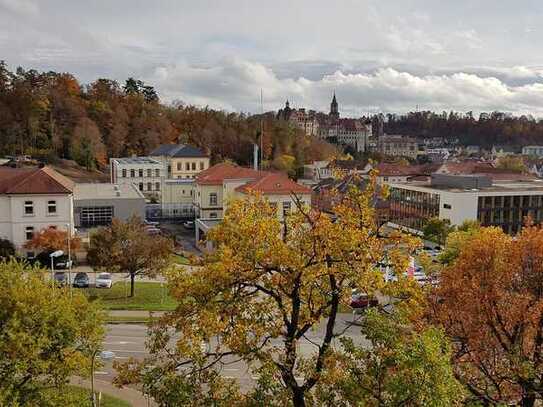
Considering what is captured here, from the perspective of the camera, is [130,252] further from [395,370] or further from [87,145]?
[87,145]

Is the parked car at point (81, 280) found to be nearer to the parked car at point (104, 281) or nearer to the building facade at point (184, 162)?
the parked car at point (104, 281)

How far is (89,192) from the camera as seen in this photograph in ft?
166

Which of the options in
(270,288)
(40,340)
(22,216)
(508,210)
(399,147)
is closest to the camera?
(270,288)

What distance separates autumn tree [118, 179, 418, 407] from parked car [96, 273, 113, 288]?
2254 cm

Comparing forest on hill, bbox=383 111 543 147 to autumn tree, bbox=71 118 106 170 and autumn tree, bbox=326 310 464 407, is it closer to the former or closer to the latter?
autumn tree, bbox=71 118 106 170

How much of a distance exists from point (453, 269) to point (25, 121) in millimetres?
78851

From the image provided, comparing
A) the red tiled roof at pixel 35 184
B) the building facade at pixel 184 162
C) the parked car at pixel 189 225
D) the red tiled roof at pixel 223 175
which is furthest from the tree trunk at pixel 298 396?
the building facade at pixel 184 162

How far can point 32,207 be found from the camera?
3816cm

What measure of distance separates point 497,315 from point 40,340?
1110cm

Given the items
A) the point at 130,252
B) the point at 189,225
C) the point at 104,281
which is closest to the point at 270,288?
the point at 130,252

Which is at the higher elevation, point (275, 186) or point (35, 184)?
point (35, 184)

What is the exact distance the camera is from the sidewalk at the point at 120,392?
1784 cm

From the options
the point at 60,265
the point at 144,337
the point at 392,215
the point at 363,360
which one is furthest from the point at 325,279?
the point at 392,215

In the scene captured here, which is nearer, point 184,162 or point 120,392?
point 120,392
